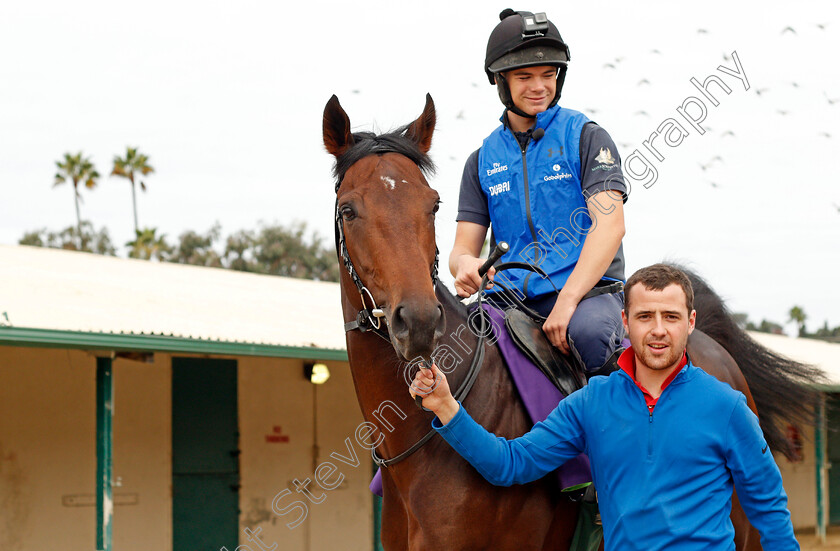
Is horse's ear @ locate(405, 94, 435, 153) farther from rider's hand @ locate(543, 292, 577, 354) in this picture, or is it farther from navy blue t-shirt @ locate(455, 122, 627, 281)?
rider's hand @ locate(543, 292, 577, 354)

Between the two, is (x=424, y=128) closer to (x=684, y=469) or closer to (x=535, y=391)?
(x=535, y=391)

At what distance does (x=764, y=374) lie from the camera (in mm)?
5113

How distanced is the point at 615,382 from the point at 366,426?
1093mm

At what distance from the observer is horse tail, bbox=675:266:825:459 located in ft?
16.5

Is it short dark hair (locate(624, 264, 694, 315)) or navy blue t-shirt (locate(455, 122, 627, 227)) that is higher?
navy blue t-shirt (locate(455, 122, 627, 227))

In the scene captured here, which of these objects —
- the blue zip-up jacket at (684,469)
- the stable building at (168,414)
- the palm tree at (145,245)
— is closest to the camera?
the blue zip-up jacket at (684,469)

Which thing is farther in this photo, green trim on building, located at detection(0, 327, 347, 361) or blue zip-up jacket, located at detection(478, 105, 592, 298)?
green trim on building, located at detection(0, 327, 347, 361)

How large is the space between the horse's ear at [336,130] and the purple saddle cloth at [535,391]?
3.07 feet

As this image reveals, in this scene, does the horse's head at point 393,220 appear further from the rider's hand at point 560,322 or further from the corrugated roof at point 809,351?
the corrugated roof at point 809,351

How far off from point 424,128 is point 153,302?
292 inches

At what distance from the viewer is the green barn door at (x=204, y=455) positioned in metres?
10.7

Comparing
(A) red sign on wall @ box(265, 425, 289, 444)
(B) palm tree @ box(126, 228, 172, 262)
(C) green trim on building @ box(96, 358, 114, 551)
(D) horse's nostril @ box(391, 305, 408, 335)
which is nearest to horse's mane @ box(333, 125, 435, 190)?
(D) horse's nostril @ box(391, 305, 408, 335)

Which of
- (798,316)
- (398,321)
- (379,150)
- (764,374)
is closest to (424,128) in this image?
(379,150)

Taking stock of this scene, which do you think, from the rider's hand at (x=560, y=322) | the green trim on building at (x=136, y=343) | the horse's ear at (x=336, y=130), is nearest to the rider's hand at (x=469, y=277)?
the rider's hand at (x=560, y=322)
